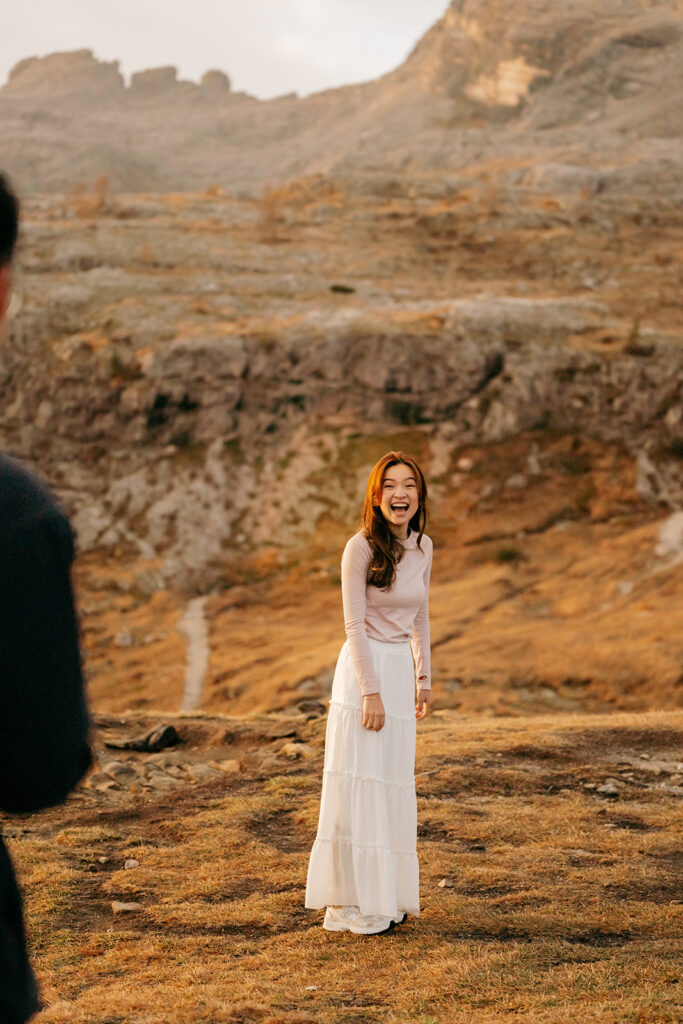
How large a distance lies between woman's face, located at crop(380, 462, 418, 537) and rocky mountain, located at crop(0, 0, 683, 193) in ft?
284

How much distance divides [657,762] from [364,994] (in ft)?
28.4

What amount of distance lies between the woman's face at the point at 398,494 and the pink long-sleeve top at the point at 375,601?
25 cm

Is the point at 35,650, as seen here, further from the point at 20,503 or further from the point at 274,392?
the point at 274,392

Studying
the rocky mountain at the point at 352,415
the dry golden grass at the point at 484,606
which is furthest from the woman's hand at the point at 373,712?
the dry golden grass at the point at 484,606

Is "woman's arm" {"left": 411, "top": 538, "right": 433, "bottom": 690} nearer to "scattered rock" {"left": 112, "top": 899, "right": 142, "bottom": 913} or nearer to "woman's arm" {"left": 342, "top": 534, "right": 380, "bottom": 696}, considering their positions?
"woman's arm" {"left": 342, "top": 534, "right": 380, "bottom": 696}

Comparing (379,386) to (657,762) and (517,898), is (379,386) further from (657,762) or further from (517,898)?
(517,898)

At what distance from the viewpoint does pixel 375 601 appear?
7094 millimetres

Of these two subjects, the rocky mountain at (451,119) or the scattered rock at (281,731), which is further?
the rocky mountain at (451,119)

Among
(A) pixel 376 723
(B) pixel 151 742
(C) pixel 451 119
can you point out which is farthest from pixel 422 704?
(C) pixel 451 119

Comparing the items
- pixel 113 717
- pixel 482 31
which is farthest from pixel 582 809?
pixel 482 31

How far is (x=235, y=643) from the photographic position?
3694 cm

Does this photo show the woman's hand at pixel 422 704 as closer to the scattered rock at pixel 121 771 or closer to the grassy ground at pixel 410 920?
the grassy ground at pixel 410 920

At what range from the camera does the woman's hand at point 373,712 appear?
686 cm

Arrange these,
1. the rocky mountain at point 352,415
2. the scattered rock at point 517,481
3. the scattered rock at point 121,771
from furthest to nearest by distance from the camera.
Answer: the scattered rock at point 517,481, the rocky mountain at point 352,415, the scattered rock at point 121,771
